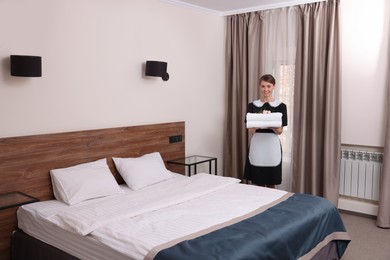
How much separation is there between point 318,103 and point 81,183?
2.80m

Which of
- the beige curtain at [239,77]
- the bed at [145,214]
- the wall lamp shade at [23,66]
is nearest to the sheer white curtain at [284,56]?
the beige curtain at [239,77]

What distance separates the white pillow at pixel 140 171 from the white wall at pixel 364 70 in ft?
7.18

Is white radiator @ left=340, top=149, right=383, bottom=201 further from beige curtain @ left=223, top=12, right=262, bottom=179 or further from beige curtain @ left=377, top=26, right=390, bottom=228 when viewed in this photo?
beige curtain @ left=223, top=12, right=262, bottom=179

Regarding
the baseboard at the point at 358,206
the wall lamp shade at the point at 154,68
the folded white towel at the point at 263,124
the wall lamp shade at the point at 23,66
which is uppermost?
the wall lamp shade at the point at 154,68

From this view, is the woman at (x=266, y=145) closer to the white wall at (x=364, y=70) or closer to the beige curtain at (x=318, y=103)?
the beige curtain at (x=318, y=103)

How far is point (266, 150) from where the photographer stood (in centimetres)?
388

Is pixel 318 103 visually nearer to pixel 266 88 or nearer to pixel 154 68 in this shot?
pixel 266 88

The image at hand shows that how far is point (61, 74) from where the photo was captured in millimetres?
3203

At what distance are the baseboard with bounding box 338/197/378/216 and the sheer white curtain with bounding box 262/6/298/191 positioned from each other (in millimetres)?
659

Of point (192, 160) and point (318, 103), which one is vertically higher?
point (318, 103)

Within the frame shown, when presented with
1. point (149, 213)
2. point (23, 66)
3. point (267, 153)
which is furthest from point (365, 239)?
point (23, 66)

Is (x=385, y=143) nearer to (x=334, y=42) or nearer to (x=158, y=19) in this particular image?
(x=334, y=42)

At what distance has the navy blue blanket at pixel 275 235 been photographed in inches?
79.7

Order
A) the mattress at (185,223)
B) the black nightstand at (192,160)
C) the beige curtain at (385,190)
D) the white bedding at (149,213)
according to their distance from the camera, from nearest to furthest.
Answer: the mattress at (185,223) < the white bedding at (149,213) < the beige curtain at (385,190) < the black nightstand at (192,160)
